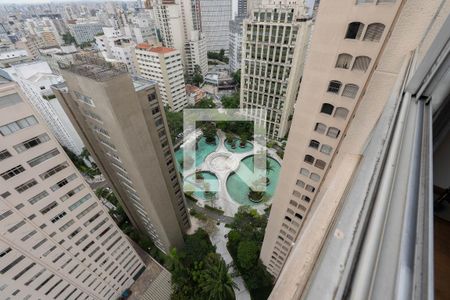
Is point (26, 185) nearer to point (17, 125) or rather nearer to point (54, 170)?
point (54, 170)

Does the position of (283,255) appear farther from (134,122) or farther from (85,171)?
(85,171)

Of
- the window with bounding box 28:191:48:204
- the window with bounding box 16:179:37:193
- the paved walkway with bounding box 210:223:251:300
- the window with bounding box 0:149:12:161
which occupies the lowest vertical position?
the paved walkway with bounding box 210:223:251:300

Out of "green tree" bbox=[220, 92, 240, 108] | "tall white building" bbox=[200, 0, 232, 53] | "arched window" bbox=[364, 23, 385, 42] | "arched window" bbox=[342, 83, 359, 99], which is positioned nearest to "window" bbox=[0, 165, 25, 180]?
"arched window" bbox=[342, 83, 359, 99]

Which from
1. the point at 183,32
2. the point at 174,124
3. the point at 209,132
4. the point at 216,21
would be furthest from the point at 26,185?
the point at 216,21

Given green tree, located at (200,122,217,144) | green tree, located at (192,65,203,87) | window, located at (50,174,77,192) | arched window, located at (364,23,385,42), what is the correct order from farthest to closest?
green tree, located at (192,65,203,87) < green tree, located at (200,122,217,144) < window, located at (50,174,77,192) < arched window, located at (364,23,385,42)

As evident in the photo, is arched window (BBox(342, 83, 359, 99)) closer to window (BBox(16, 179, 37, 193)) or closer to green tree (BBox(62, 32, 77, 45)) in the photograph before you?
window (BBox(16, 179, 37, 193))

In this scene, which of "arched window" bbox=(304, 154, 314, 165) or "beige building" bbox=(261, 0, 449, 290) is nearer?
"beige building" bbox=(261, 0, 449, 290)

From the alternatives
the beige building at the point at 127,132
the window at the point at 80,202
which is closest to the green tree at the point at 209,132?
the beige building at the point at 127,132

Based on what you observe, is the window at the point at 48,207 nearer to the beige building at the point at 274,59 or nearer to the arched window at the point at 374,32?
the arched window at the point at 374,32
